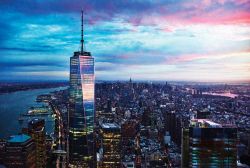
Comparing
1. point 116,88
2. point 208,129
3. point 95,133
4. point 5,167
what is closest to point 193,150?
point 208,129

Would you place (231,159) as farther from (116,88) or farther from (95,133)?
Answer: (116,88)

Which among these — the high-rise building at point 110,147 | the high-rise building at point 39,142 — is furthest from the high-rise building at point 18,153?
the high-rise building at point 110,147

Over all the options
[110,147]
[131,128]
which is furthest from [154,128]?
[110,147]

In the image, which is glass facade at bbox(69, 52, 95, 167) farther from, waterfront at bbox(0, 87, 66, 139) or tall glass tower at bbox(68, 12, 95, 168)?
waterfront at bbox(0, 87, 66, 139)

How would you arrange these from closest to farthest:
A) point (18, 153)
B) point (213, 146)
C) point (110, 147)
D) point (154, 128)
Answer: point (213, 146) < point (18, 153) < point (110, 147) < point (154, 128)

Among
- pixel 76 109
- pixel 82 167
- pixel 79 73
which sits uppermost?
pixel 79 73

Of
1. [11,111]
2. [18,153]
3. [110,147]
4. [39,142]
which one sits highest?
[11,111]

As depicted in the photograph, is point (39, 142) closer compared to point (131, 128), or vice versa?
point (39, 142)

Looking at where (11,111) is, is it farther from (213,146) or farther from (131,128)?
(213,146)
